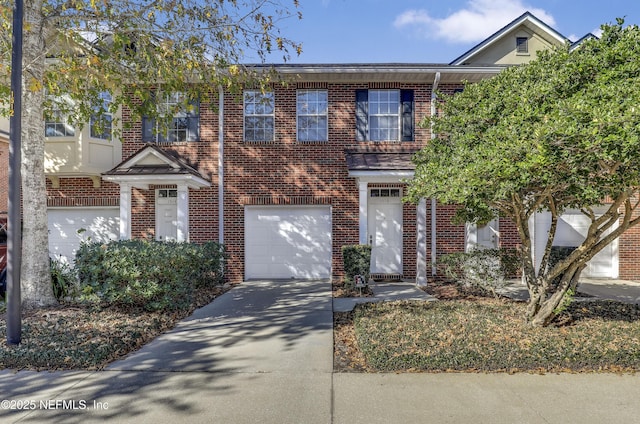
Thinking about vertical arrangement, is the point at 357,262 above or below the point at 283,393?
above

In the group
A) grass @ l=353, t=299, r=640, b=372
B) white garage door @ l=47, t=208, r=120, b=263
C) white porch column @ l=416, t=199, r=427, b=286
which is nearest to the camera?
grass @ l=353, t=299, r=640, b=372

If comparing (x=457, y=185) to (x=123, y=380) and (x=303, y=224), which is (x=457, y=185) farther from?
(x=303, y=224)

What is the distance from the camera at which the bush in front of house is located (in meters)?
5.71

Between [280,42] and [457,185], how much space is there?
4239 mm

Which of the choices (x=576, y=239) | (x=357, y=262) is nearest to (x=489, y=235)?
(x=576, y=239)

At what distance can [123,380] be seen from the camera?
379cm

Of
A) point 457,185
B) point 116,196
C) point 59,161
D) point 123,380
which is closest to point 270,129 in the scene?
point 116,196

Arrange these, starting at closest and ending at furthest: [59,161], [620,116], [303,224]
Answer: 1. [620,116]
2. [59,161]
3. [303,224]

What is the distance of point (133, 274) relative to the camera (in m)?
5.66

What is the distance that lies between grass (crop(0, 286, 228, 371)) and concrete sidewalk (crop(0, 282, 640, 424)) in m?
0.20

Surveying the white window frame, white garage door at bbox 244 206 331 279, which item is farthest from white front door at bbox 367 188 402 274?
the white window frame

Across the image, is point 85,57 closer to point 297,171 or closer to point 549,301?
point 297,171

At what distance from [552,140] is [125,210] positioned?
9.18 metres

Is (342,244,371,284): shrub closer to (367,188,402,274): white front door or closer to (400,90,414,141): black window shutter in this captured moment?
(367,188,402,274): white front door
